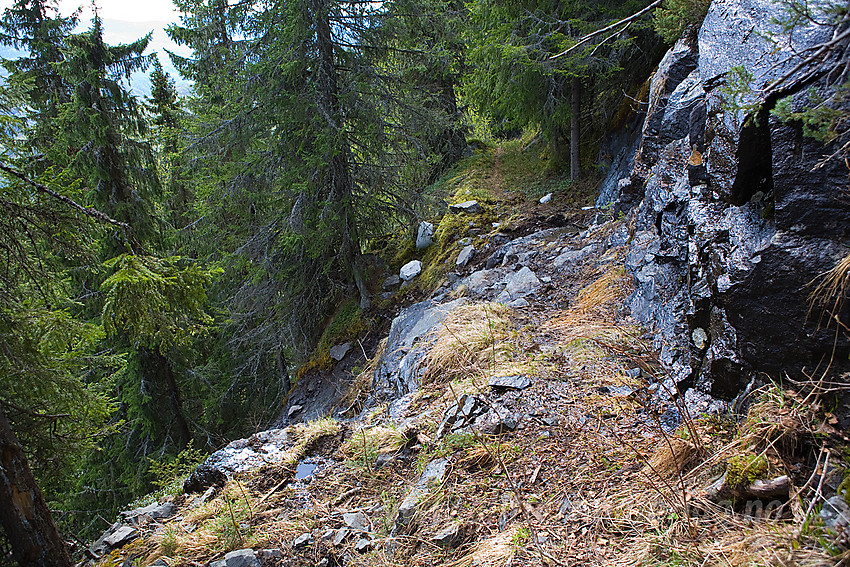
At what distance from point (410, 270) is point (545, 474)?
6.13 m

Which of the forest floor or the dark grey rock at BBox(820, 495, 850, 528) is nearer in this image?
the dark grey rock at BBox(820, 495, 850, 528)

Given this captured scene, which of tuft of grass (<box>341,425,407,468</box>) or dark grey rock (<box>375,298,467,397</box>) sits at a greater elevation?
dark grey rock (<box>375,298,467,397</box>)

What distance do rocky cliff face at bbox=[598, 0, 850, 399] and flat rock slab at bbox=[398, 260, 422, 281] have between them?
5083mm

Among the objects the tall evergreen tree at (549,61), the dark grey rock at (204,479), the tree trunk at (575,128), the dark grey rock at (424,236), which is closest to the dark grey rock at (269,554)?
the dark grey rock at (204,479)

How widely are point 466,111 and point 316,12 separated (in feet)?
28.4

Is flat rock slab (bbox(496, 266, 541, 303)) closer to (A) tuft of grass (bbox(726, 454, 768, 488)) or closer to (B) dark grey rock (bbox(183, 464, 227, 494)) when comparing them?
(A) tuft of grass (bbox(726, 454, 768, 488))

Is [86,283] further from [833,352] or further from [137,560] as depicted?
[833,352]

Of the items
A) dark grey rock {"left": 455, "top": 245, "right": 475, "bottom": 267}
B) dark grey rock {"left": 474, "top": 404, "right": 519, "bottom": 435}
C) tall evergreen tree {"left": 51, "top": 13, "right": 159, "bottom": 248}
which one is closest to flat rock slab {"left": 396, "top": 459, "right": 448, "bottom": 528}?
dark grey rock {"left": 474, "top": 404, "right": 519, "bottom": 435}

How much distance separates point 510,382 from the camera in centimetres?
391

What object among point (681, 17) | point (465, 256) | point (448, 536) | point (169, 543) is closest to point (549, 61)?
point (681, 17)

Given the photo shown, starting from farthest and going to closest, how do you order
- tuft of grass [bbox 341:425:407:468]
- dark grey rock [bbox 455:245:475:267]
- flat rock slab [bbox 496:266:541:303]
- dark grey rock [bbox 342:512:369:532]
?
dark grey rock [bbox 455:245:475:267], flat rock slab [bbox 496:266:541:303], tuft of grass [bbox 341:425:407:468], dark grey rock [bbox 342:512:369:532]

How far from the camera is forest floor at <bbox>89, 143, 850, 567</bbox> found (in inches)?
81.6

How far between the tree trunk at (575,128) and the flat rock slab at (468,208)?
79.8 inches

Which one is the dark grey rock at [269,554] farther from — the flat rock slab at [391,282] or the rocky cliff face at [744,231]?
the flat rock slab at [391,282]
